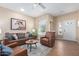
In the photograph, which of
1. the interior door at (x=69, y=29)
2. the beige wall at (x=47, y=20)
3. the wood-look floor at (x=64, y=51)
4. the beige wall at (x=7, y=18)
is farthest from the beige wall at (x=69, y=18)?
the beige wall at (x=7, y=18)

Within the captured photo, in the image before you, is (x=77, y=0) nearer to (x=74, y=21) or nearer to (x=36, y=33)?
(x=36, y=33)

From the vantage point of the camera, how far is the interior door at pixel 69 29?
20.5 ft

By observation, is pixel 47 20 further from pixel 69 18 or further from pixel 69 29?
pixel 69 29

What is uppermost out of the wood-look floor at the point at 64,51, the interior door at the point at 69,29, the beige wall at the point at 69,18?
the beige wall at the point at 69,18

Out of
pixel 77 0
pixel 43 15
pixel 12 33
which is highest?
pixel 43 15

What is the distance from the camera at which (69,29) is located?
6547 mm

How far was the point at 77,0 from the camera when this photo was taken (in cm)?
149

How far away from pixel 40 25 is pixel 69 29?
2.31 m

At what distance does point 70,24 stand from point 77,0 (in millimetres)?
5286

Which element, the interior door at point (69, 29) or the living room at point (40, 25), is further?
the interior door at point (69, 29)

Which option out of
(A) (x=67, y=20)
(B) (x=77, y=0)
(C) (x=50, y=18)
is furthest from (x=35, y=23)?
(B) (x=77, y=0)

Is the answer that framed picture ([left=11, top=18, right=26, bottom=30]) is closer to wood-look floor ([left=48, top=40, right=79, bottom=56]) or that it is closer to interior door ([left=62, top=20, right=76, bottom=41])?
wood-look floor ([left=48, top=40, right=79, bottom=56])

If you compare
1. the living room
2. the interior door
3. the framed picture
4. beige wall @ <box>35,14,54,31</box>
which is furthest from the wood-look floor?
the framed picture

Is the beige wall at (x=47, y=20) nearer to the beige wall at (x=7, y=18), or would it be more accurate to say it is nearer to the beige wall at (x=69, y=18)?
the beige wall at (x=7, y=18)
